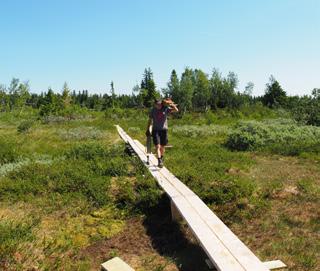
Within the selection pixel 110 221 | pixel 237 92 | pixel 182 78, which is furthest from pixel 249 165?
pixel 237 92

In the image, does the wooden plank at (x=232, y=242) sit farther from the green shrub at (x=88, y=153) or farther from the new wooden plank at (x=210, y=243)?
the green shrub at (x=88, y=153)

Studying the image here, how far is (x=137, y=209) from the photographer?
7.45 m

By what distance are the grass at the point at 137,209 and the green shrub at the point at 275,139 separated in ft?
4.45

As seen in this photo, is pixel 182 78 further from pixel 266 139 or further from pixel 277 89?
pixel 266 139

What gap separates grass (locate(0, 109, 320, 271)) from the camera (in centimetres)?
541

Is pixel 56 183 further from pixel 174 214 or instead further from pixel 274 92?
pixel 274 92

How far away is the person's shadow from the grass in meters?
0.02

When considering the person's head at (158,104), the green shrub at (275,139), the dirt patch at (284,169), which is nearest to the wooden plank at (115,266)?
the person's head at (158,104)

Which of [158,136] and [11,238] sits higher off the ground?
[158,136]

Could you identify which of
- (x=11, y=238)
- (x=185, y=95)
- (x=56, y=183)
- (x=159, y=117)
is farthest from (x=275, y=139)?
(x=185, y=95)

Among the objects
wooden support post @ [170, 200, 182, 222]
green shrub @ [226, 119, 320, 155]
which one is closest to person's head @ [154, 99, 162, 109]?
wooden support post @ [170, 200, 182, 222]

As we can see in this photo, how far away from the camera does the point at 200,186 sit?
8367 millimetres

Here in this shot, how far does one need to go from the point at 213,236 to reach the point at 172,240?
4.28 ft

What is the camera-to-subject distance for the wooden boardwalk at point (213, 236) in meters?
4.35
